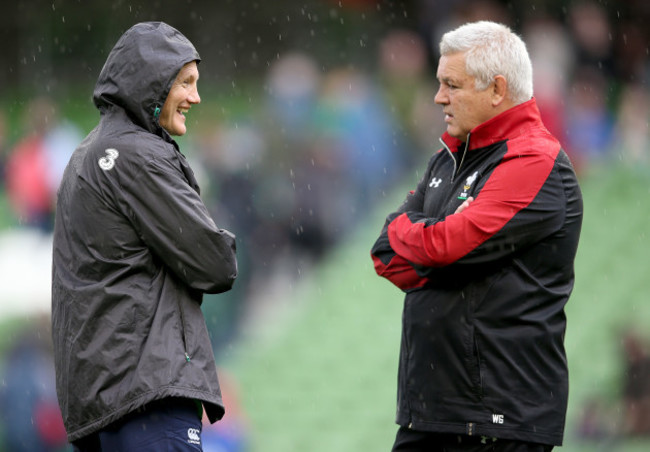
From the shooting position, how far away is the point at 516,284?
4.25m

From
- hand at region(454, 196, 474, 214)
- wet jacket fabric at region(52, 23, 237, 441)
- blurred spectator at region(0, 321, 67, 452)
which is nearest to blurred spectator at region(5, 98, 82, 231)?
blurred spectator at region(0, 321, 67, 452)

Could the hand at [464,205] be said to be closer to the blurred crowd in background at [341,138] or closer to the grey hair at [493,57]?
the grey hair at [493,57]

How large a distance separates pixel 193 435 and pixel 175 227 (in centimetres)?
75

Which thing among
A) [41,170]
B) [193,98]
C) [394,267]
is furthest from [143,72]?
[41,170]

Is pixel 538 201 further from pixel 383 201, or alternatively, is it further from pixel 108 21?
pixel 108 21

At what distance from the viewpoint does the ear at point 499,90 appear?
4378 mm

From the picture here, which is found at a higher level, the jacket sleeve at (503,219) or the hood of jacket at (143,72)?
the hood of jacket at (143,72)

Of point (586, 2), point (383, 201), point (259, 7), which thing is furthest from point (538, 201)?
point (259, 7)

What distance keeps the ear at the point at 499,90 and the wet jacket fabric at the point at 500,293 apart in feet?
0.19

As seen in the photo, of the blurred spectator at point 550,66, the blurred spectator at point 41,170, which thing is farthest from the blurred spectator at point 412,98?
the blurred spectator at point 41,170

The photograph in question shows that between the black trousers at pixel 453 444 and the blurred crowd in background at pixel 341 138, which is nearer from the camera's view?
the black trousers at pixel 453 444

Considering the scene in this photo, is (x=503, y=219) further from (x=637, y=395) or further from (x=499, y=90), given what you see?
(x=637, y=395)

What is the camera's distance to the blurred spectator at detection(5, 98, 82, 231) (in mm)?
11828

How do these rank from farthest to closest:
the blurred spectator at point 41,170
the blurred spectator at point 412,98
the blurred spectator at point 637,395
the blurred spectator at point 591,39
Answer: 1. the blurred spectator at point 591,39
2. the blurred spectator at point 412,98
3. the blurred spectator at point 41,170
4. the blurred spectator at point 637,395
